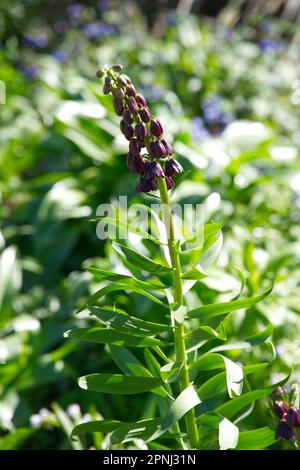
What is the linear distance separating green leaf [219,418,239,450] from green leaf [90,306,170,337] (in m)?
0.25

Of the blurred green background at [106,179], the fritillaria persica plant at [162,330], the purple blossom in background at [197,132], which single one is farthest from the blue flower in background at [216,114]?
the fritillaria persica plant at [162,330]

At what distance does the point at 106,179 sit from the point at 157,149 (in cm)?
212

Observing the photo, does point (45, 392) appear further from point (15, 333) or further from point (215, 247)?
point (215, 247)

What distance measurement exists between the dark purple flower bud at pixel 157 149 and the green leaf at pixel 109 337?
1.39ft

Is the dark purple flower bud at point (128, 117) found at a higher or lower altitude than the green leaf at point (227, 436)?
higher

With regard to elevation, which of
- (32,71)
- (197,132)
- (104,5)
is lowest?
(197,132)

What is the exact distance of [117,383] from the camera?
1632 mm

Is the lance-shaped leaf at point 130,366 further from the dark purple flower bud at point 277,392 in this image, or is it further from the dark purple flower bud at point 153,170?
the dark purple flower bud at point 153,170

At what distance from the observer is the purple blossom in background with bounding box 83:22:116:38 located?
222 inches

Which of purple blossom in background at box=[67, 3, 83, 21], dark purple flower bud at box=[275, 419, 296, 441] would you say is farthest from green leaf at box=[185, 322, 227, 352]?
purple blossom in background at box=[67, 3, 83, 21]

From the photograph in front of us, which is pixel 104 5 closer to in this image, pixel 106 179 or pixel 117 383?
pixel 106 179

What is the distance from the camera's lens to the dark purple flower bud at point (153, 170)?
4.76ft

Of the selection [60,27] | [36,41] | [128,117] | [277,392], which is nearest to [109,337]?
[277,392]

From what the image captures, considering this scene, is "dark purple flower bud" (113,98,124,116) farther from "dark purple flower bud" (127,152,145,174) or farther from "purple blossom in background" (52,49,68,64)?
"purple blossom in background" (52,49,68,64)
